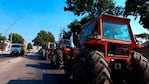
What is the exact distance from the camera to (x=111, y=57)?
31.0ft

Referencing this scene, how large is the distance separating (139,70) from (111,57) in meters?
1.07

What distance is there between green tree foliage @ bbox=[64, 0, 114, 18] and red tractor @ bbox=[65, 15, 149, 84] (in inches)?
1626

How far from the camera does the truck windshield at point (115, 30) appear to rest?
32.7 feet

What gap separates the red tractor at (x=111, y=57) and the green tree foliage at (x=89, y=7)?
41.3 metres

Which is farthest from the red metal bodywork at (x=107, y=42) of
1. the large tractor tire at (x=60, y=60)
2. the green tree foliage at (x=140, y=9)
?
the green tree foliage at (x=140, y=9)

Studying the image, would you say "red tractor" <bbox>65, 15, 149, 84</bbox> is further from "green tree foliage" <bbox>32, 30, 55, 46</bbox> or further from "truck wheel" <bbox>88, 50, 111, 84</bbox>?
"green tree foliage" <bbox>32, 30, 55, 46</bbox>

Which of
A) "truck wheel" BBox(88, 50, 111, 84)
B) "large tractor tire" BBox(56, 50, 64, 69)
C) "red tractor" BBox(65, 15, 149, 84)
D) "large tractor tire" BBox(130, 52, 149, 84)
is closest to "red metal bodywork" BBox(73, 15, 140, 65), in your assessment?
"red tractor" BBox(65, 15, 149, 84)

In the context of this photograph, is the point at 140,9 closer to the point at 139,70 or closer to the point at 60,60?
the point at 60,60

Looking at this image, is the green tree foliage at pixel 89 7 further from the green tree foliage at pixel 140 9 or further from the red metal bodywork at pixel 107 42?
the red metal bodywork at pixel 107 42

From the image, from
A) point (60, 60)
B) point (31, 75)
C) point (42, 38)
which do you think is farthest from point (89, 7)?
point (42, 38)

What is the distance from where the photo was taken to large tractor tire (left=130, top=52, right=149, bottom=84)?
28.1 feet

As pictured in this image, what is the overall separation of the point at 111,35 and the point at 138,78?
1884 millimetres

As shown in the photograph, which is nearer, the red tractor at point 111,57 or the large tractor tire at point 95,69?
the large tractor tire at point 95,69

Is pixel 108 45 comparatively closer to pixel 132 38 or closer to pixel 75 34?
pixel 132 38
